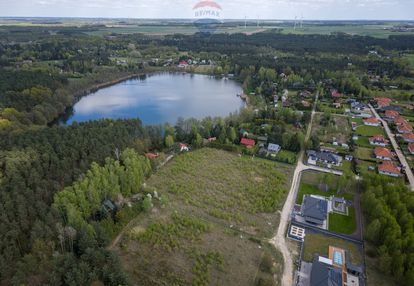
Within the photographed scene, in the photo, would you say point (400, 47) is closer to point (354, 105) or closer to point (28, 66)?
point (354, 105)

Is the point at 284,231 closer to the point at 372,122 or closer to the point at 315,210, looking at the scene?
the point at 315,210

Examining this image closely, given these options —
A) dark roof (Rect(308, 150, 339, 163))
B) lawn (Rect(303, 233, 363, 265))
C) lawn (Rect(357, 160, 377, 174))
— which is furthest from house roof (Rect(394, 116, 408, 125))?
lawn (Rect(303, 233, 363, 265))

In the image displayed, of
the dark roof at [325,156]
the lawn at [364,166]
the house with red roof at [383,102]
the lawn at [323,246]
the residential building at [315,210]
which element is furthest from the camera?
the house with red roof at [383,102]

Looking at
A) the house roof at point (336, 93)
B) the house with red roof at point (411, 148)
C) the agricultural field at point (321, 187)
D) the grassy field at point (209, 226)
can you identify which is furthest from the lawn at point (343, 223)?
the house roof at point (336, 93)

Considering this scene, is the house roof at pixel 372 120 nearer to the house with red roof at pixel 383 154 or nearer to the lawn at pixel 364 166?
the house with red roof at pixel 383 154

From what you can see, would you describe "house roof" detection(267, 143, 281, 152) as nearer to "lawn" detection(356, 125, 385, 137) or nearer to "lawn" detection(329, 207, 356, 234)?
"lawn" detection(329, 207, 356, 234)

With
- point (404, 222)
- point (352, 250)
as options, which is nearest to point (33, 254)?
point (352, 250)
